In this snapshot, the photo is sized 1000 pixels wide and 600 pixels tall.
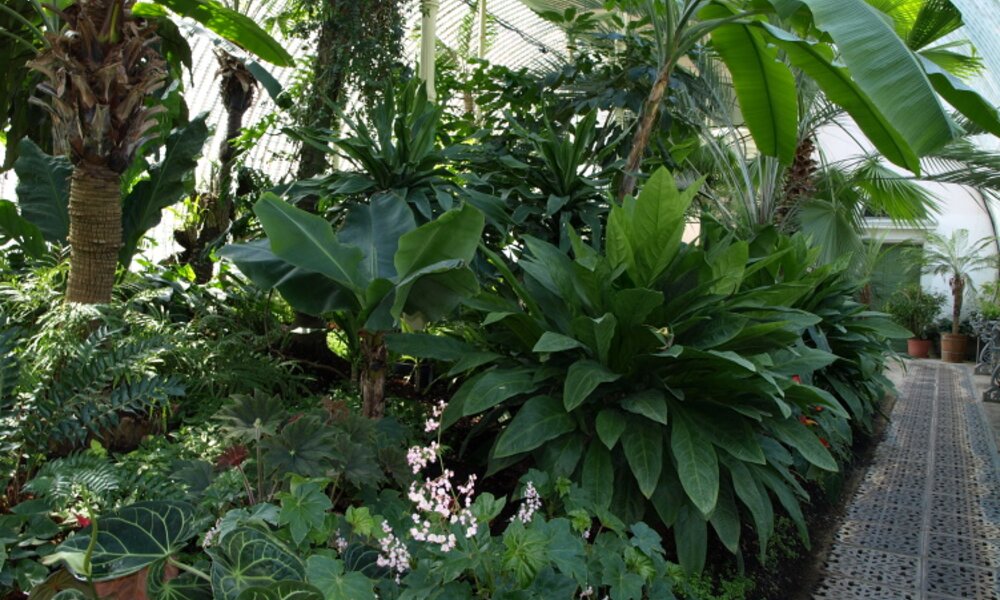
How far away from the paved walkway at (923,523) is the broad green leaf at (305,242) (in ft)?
6.88

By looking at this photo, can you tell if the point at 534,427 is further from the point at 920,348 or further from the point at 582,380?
the point at 920,348

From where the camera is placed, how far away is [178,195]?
4.53m

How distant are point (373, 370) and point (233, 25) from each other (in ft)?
10.3

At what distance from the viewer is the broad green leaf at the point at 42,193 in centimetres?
444

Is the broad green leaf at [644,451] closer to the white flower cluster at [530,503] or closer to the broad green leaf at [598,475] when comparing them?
the broad green leaf at [598,475]

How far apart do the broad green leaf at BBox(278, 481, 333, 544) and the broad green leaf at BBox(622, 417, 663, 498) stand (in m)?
1.10

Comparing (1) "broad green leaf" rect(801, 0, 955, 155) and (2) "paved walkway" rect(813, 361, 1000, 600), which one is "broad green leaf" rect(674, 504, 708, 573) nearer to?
(2) "paved walkway" rect(813, 361, 1000, 600)

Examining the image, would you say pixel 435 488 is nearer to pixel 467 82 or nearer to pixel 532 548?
pixel 532 548

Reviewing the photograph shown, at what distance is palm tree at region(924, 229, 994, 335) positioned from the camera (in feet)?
53.0

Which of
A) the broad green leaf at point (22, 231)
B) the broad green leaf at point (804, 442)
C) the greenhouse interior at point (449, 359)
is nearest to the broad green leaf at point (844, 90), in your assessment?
the greenhouse interior at point (449, 359)

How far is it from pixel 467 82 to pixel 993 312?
37.9 feet

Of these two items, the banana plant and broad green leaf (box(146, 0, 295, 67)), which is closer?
the banana plant

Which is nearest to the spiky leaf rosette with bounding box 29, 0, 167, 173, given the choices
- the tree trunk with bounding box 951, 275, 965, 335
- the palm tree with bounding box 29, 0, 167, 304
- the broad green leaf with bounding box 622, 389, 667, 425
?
the palm tree with bounding box 29, 0, 167, 304

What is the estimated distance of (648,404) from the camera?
2.56 m
